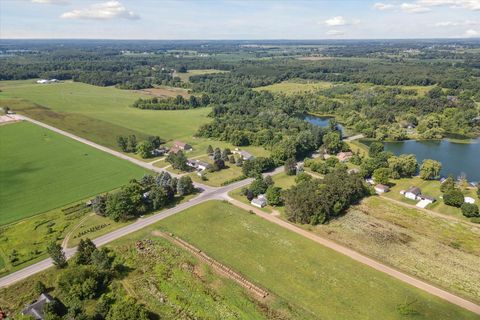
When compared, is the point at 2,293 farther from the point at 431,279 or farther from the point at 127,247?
the point at 431,279

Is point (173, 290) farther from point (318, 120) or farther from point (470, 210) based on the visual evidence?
point (318, 120)

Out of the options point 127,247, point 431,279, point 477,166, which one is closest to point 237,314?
point 127,247

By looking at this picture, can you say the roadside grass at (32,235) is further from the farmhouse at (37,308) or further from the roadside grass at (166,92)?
the roadside grass at (166,92)

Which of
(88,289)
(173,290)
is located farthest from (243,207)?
(88,289)

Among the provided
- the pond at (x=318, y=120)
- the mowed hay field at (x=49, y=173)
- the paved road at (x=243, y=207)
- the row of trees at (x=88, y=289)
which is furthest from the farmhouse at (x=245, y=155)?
the pond at (x=318, y=120)

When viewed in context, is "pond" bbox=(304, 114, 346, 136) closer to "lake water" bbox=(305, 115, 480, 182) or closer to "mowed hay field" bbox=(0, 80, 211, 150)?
"lake water" bbox=(305, 115, 480, 182)

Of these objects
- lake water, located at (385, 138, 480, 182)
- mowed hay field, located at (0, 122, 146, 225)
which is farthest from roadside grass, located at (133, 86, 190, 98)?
lake water, located at (385, 138, 480, 182)
